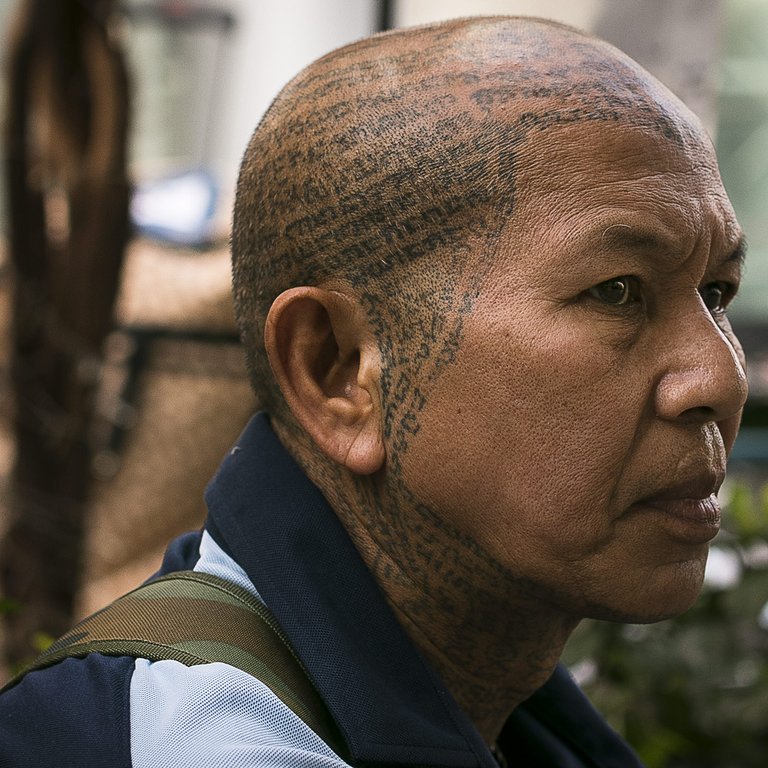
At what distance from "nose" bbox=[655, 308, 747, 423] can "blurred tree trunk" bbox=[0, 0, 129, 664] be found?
2.05m

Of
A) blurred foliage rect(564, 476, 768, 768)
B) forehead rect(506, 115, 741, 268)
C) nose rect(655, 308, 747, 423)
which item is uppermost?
forehead rect(506, 115, 741, 268)

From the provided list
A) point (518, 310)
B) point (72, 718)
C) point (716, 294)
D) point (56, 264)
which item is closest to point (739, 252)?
point (716, 294)

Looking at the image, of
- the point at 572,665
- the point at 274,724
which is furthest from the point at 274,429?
the point at 572,665

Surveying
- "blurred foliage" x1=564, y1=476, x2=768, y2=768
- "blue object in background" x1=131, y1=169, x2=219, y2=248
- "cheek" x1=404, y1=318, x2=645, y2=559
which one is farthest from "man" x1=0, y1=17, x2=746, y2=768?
"blue object in background" x1=131, y1=169, x2=219, y2=248

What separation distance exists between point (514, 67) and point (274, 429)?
22.3 inches

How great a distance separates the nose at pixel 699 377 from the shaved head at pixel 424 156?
24 cm

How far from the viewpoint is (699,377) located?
141 cm

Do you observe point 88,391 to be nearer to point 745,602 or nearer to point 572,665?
point 572,665

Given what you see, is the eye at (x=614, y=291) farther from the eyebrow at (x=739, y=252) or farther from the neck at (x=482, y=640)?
the neck at (x=482, y=640)

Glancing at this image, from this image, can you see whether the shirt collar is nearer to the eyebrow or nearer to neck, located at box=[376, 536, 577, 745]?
neck, located at box=[376, 536, 577, 745]

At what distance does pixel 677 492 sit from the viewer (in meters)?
1.45

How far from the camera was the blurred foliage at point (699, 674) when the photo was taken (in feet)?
9.40

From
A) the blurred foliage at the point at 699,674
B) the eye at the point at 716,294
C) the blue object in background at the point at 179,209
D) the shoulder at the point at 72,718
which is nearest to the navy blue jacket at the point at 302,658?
the shoulder at the point at 72,718

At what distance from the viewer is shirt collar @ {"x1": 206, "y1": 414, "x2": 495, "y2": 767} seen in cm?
143
